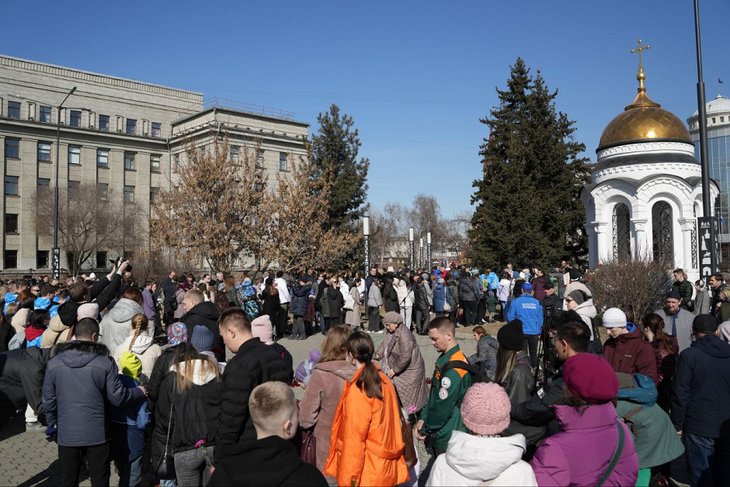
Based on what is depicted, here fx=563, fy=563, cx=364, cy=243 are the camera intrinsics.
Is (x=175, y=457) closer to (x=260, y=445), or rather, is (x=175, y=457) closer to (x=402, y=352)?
(x=260, y=445)

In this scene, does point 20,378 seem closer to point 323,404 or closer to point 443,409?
point 323,404

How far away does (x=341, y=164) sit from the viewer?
38625 millimetres

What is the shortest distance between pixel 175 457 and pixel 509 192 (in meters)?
28.6

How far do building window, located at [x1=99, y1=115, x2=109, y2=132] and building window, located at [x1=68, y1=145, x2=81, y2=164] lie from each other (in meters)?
3.57

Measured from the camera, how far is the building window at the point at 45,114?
181ft

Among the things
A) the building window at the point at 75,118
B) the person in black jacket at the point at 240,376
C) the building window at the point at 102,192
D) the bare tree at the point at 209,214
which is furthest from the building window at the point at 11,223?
the person in black jacket at the point at 240,376

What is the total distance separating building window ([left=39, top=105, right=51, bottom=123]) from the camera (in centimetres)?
5521

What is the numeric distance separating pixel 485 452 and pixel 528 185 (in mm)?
29614

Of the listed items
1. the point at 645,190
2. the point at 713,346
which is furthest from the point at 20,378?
the point at 645,190

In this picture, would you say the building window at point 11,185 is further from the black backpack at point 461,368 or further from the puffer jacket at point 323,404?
the black backpack at point 461,368

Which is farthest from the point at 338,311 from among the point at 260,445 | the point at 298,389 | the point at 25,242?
the point at 25,242

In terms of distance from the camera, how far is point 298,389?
413 inches

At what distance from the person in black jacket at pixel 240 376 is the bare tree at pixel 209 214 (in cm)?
2077

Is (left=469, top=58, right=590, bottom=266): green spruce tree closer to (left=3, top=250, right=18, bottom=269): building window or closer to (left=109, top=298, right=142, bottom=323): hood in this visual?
(left=109, top=298, right=142, bottom=323): hood
